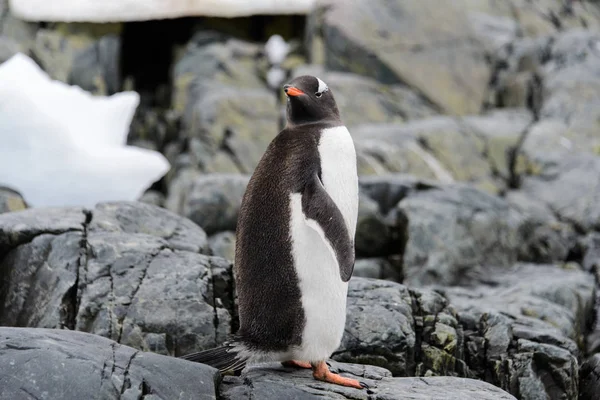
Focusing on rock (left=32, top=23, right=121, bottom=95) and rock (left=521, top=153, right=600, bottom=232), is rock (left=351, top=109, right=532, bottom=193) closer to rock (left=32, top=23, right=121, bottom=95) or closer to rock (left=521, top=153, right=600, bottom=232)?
rock (left=521, top=153, right=600, bottom=232)

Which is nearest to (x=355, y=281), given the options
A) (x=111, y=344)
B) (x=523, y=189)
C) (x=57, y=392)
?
(x=111, y=344)

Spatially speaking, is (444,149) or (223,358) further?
(444,149)

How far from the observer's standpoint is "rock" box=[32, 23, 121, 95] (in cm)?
1088

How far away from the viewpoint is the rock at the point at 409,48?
1076cm

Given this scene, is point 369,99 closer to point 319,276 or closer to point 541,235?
point 541,235

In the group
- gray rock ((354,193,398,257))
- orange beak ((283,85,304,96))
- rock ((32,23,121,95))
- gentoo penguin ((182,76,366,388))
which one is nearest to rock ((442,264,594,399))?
gentoo penguin ((182,76,366,388))

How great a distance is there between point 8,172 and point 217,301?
10.9ft

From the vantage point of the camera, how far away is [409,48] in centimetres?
1095

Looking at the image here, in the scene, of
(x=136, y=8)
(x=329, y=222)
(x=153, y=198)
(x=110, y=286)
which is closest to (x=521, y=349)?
(x=329, y=222)

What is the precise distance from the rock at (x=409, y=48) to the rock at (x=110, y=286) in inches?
273

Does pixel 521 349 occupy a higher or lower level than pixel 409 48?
lower

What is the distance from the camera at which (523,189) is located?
9.34 m

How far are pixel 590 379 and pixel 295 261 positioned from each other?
2156 mm

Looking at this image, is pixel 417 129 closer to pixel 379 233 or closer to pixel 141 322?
pixel 379 233
